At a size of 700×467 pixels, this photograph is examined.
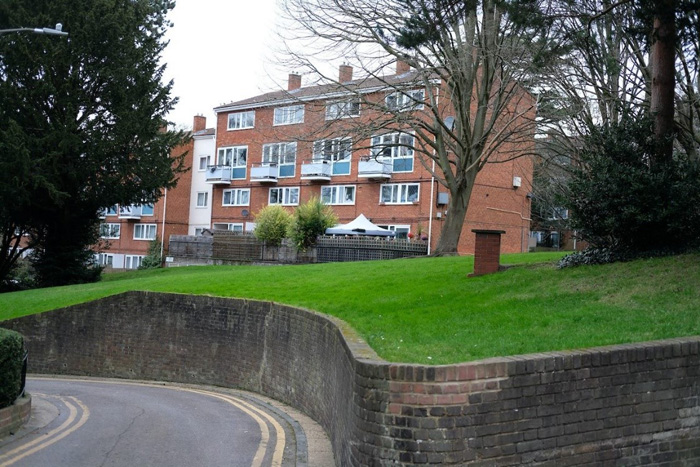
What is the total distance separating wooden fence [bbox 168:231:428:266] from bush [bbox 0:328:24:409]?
2369cm

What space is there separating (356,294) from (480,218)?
26.1 m

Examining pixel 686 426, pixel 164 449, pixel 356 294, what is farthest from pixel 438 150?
pixel 686 426

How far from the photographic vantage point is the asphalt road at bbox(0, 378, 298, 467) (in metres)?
A: 10.9

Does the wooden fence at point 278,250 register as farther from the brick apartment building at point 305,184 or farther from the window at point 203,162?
the window at point 203,162

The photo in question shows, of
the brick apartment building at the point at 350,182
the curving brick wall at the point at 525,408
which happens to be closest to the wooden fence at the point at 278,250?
the brick apartment building at the point at 350,182

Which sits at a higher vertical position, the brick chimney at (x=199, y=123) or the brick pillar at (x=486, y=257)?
the brick chimney at (x=199, y=123)

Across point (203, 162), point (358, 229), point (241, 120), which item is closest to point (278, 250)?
point (358, 229)

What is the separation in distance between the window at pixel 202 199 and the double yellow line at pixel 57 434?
42.2 m

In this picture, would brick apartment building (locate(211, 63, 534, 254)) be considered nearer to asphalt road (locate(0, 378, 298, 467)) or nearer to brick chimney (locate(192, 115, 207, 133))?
brick chimney (locate(192, 115, 207, 133))

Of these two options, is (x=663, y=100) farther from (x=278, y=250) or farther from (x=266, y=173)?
(x=266, y=173)

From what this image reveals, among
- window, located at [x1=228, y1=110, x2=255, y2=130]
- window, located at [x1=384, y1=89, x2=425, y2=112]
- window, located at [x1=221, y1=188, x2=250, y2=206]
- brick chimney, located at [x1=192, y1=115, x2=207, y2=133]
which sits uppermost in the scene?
brick chimney, located at [x1=192, y1=115, x2=207, y2=133]

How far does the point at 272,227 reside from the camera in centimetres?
4019

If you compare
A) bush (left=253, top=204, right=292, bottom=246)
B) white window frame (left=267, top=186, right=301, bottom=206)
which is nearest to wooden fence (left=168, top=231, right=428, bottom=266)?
bush (left=253, top=204, right=292, bottom=246)

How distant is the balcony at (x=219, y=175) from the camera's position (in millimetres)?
54062
